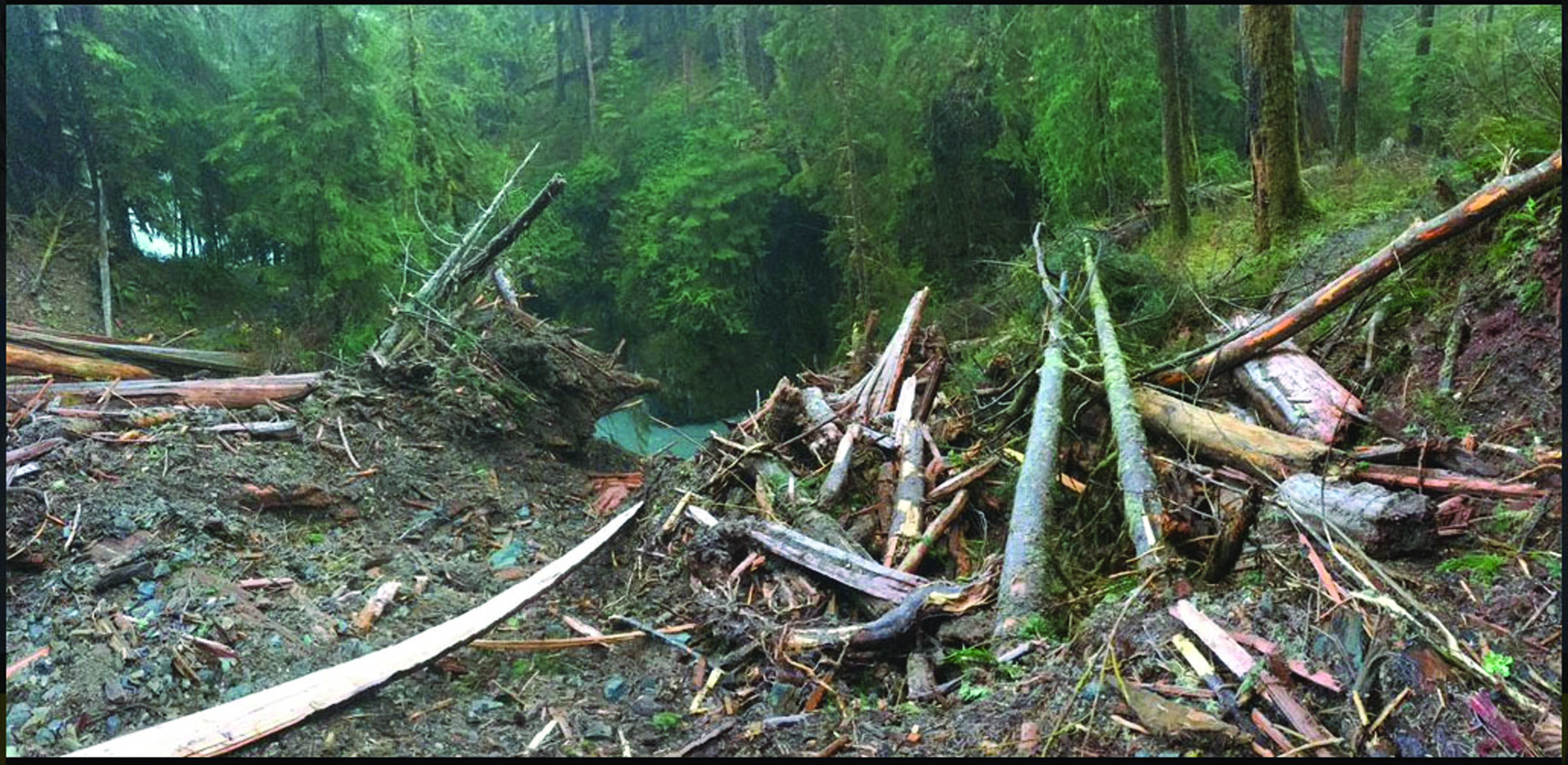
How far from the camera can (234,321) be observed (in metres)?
16.8

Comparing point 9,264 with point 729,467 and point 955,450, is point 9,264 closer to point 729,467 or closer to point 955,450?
point 729,467

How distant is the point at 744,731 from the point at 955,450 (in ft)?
11.8

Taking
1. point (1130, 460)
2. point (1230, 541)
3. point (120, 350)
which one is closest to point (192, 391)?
point (120, 350)

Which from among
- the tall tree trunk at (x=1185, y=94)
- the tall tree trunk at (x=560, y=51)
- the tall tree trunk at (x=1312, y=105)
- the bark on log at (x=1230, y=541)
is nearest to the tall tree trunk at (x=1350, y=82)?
the tall tree trunk at (x=1185, y=94)

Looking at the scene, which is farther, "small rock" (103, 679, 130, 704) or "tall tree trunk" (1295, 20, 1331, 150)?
"tall tree trunk" (1295, 20, 1331, 150)

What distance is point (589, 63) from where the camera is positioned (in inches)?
1188

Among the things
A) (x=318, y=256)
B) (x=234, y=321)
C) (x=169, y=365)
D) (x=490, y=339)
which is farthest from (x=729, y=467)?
(x=234, y=321)

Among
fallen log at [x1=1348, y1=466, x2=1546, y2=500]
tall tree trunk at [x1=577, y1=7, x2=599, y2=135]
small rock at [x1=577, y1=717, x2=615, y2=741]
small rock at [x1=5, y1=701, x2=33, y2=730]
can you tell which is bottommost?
small rock at [x1=577, y1=717, x2=615, y2=741]

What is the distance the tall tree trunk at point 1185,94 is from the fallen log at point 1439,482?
10.6 meters

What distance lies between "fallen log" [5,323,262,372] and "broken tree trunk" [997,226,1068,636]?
8034mm

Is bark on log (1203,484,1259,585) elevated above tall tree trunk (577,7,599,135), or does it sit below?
below

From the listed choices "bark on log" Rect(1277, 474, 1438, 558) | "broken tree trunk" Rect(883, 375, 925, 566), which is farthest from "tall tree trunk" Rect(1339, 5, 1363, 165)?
"bark on log" Rect(1277, 474, 1438, 558)

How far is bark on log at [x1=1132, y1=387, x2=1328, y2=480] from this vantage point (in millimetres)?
4258

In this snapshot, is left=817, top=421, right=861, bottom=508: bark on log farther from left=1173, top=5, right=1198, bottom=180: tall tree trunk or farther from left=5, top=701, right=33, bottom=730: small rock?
left=1173, top=5, right=1198, bottom=180: tall tree trunk
